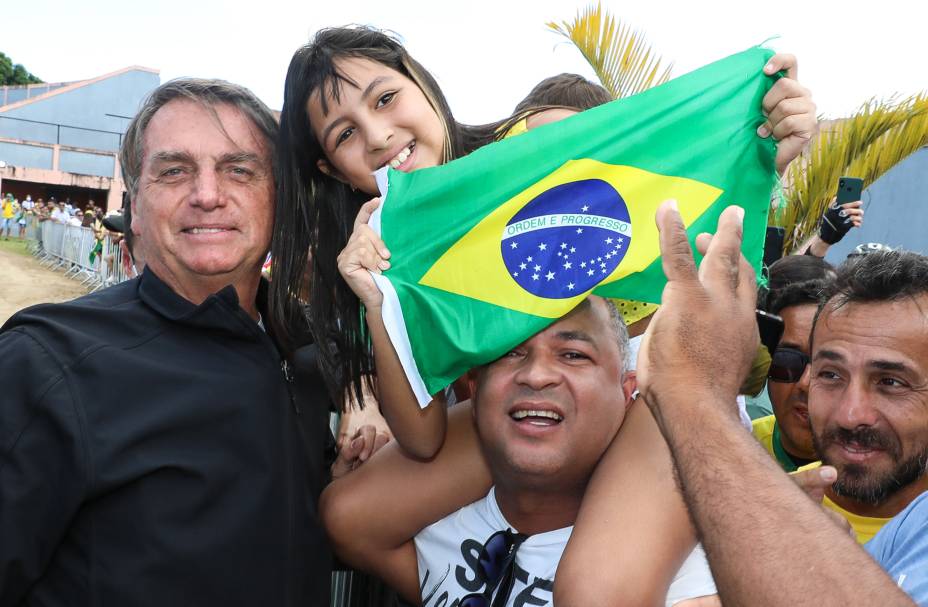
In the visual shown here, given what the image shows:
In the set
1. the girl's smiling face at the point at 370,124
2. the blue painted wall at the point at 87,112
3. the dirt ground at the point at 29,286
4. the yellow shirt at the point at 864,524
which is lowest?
the dirt ground at the point at 29,286

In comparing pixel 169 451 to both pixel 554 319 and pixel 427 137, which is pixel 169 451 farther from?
pixel 427 137

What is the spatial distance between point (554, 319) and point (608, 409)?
327mm

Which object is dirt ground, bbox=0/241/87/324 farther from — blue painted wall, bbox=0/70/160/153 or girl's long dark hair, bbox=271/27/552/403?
blue painted wall, bbox=0/70/160/153

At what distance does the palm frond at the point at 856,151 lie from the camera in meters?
7.77

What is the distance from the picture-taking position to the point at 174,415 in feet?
7.16

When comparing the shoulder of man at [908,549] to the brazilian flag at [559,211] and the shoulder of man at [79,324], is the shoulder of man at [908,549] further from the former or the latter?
the shoulder of man at [79,324]

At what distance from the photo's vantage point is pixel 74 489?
6.53ft

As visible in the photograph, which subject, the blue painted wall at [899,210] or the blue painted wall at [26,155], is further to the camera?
the blue painted wall at [26,155]

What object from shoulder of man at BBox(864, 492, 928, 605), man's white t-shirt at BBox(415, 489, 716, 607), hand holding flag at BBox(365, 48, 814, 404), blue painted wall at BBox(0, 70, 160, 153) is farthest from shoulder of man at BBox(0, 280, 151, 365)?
blue painted wall at BBox(0, 70, 160, 153)

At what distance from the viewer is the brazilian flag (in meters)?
2.59

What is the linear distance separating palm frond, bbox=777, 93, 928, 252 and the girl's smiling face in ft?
19.4

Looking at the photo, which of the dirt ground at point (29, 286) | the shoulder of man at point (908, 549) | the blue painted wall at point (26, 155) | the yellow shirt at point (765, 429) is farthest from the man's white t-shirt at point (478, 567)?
the blue painted wall at point (26, 155)

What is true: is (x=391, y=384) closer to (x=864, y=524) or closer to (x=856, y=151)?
(x=864, y=524)

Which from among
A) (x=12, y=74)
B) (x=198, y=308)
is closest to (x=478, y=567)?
(x=198, y=308)
